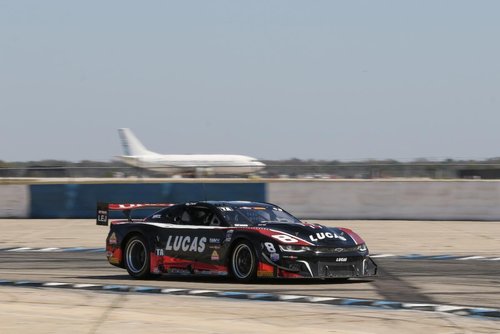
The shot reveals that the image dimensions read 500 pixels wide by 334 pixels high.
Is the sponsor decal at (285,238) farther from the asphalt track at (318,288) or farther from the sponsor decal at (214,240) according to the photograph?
A: the sponsor decal at (214,240)

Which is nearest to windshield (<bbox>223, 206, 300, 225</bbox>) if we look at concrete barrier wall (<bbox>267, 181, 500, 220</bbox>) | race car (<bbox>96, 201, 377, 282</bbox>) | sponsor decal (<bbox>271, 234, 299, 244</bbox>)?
race car (<bbox>96, 201, 377, 282</bbox>)

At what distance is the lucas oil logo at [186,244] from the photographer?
13.3m

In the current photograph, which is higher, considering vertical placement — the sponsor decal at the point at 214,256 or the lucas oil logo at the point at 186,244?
the lucas oil logo at the point at 186,244

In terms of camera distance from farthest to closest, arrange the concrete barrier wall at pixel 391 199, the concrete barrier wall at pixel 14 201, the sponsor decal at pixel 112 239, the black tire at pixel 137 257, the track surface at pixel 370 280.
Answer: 1. the concrete barrier wall at pixel 14 201
2. the concrete barrier wall at pixel 391 199
3. the sponsor decal at pixel 112 239
4. the black tire at pixel 137 257
5. the track surface at pixel 370 280

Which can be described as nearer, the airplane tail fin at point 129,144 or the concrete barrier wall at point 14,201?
the concrete barrier wall at point 14,201

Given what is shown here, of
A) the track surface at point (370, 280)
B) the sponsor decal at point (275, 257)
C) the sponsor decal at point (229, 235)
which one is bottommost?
the track surface at point (370, 280)

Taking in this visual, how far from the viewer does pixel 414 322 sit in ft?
29.7

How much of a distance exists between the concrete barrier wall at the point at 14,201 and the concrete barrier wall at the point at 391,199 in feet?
22.4

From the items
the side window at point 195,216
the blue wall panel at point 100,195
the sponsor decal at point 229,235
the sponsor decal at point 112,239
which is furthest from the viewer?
the blue wall panel at point 100,195

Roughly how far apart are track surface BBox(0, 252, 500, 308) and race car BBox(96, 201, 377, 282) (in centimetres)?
18

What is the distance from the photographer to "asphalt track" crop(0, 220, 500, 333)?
8.93 m

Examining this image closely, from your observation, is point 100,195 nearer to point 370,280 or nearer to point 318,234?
point 370,280

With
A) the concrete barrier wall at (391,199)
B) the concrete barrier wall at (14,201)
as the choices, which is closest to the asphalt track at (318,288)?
the concrete barrier wall at (391,199)

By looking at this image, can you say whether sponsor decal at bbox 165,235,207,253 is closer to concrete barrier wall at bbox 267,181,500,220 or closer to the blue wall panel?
concrete barrier wall at bbox 267,181,500,220
